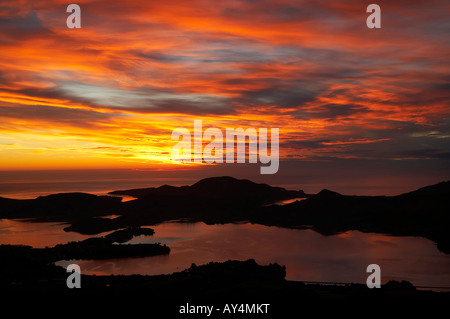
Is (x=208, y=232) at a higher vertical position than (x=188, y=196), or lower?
lower

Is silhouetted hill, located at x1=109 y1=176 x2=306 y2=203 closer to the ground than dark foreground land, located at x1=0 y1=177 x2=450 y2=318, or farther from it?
farther from it

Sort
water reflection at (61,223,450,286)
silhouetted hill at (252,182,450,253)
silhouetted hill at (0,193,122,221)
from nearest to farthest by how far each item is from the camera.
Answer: water reflection at (61,223,450,286) → silhouetted hill at (252,182,450,253) → silhouetted hill at (0,193,122,221)

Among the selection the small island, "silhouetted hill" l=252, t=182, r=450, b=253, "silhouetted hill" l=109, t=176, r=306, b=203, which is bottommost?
the small island

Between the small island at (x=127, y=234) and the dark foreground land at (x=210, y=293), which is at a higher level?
the small island at (x=127, y=234)

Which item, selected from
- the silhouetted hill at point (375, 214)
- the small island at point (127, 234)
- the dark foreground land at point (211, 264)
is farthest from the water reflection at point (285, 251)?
the silhouetted hill at point (375, 214)

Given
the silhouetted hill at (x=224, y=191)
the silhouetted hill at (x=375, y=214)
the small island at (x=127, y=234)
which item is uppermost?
the silhouetted hill at (x=224, y=191)

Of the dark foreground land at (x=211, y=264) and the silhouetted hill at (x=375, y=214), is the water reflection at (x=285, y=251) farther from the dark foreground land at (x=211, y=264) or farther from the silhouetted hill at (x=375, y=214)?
the silhouetted hill at (x=375, y=214)

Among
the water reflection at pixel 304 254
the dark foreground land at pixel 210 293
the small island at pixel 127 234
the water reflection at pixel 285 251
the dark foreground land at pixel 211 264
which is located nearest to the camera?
the dark foreground land at pixel 210 293

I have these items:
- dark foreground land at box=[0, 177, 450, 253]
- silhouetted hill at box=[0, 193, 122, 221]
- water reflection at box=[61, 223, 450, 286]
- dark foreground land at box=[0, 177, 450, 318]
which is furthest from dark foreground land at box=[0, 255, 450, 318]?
silhouetted hill at box=[0, 193, 122, 221]

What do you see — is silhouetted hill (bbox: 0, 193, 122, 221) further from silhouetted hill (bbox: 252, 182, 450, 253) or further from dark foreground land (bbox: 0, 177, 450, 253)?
silhouetted hill (bbox: 252, 182, 450, 253)
